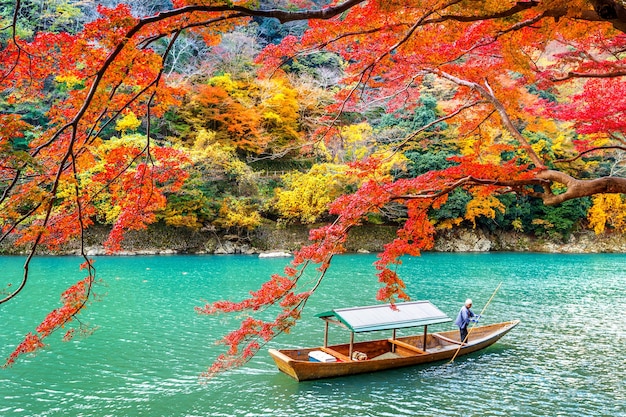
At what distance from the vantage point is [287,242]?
2498 cm

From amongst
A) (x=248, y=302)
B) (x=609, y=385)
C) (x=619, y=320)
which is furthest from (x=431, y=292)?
(x=248, y=302)

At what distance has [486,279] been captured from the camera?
57.7ft

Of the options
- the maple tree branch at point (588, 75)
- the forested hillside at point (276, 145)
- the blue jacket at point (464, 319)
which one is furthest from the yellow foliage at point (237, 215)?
the maple tree branch at point (588, 75)

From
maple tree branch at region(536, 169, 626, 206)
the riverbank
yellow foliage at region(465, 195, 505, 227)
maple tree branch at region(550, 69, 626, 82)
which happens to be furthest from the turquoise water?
yellow foliage at region(465, 195, 505, 227)

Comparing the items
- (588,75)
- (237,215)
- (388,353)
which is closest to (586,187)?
(588,75)

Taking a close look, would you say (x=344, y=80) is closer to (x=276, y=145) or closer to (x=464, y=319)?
(x=464, y=319)

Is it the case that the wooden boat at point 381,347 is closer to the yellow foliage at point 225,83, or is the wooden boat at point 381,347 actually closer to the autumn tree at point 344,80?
the autumn tree at point 344,80

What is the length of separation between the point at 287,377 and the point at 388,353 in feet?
7.60

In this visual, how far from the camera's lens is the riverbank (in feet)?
75.5

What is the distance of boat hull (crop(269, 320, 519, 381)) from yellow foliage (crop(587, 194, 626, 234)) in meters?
21.0

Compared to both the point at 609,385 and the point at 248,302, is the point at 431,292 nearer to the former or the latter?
the point at 609,385

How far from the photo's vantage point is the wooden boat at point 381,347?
798 cm

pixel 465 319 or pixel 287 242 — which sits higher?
pixel 287 242

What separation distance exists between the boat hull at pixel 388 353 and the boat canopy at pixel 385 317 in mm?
497
